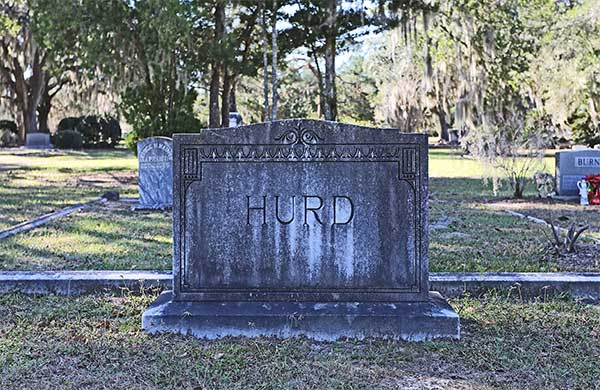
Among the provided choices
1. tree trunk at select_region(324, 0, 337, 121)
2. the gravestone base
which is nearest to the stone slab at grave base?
the gravestone base

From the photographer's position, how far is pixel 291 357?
12.6 ft

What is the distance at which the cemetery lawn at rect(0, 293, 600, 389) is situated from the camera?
3.48 meters

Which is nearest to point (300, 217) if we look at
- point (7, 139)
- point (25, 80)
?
point (25, 80)

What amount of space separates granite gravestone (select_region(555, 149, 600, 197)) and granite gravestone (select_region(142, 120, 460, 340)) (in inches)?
407

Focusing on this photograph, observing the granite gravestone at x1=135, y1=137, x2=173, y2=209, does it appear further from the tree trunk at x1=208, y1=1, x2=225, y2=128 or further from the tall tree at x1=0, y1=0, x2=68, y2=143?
the tall tree at x1=0, y1=0, x2=68, y2=143

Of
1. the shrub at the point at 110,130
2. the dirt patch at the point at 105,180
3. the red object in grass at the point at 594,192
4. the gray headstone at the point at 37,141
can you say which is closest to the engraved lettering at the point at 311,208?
the red object in grass at the point at 594,192

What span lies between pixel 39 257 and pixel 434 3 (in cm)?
1646

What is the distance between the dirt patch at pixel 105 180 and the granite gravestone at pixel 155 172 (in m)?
5.12

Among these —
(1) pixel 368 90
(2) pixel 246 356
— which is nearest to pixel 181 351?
(2) pixel 246 356

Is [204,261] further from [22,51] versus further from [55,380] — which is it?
[22,51]

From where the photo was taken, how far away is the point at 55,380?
3484 mm

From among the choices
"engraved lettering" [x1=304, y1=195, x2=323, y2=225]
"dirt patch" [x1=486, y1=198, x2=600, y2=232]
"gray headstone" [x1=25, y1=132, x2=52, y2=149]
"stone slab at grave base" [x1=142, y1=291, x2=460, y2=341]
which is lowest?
"stone slab at grave base" [x1=142, y1=291, x2=460, y2=341]

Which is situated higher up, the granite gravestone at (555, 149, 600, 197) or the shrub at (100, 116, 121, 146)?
the shrub at (100, 116, 121, 146)

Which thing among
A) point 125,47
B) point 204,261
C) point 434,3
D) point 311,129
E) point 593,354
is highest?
point 434,3
